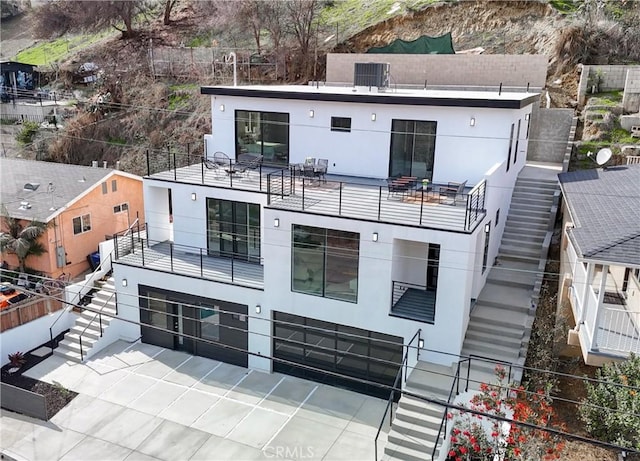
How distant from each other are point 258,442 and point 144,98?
30955 millimetres

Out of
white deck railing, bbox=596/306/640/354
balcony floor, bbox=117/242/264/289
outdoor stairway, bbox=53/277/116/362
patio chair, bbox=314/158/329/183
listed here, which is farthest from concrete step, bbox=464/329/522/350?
outdoor stairway, bbox=53/277/116/362

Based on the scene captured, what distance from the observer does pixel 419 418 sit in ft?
40.7

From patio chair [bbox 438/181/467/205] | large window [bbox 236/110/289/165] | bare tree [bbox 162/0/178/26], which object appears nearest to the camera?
patio chair [bbox 438/181/467/205]

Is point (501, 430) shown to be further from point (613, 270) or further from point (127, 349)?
point (127, 349)

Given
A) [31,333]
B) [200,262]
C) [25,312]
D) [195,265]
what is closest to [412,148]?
[200,262]

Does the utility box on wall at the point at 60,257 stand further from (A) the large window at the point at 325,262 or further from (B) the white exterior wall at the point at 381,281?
(A) the large window at the point at 325,262

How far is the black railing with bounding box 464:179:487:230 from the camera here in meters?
13.1

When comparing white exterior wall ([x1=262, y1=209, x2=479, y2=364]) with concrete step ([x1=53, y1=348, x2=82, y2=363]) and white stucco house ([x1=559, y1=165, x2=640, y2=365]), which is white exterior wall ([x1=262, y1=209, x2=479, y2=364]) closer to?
white stucco house ([x1=559, y1=165, x2=640, y2=365])

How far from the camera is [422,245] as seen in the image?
14.6m

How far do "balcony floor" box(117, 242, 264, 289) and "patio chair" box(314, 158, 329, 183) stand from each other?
11.1ft

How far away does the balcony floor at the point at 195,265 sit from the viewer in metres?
16.0

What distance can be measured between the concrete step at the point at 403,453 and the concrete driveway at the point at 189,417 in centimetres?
62

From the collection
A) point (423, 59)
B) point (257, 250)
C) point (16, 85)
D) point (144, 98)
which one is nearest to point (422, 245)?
point (257, 250)

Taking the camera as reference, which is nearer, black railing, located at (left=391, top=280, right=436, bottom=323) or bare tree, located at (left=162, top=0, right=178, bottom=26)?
black railing, located at (left=391, top=280, right=436, bottom=323)
